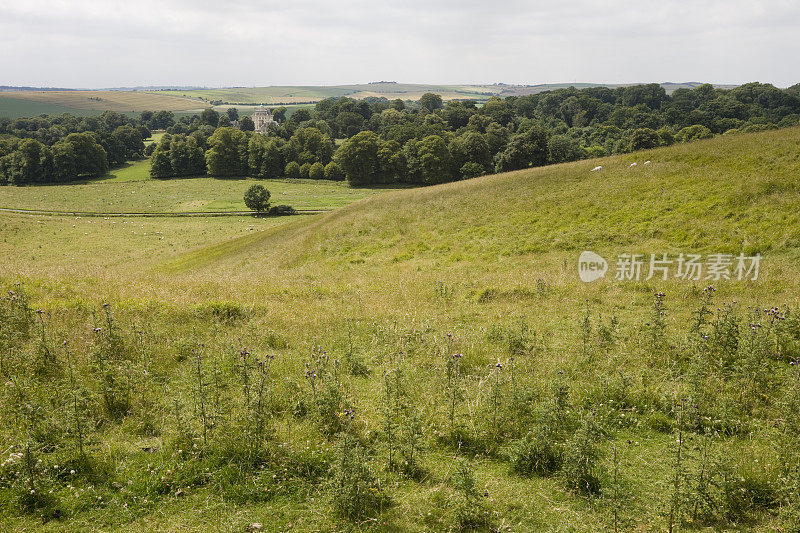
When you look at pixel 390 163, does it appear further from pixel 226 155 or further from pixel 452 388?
pixel 452 388

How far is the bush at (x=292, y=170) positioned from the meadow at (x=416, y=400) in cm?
10569

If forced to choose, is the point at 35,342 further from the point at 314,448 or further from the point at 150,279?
the point at 150,279

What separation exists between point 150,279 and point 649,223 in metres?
22.4

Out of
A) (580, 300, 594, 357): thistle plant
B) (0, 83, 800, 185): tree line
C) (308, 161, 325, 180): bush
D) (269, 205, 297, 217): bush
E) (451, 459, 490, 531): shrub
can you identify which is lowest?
(269, 205, 297, 217): bush

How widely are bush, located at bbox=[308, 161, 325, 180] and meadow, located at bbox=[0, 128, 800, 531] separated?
103371mm

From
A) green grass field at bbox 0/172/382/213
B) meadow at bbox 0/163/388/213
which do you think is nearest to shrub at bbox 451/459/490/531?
meadow at bbox 0/163/388/213

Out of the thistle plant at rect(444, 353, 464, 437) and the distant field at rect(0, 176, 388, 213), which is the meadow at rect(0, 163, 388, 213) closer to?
the distant field at rect(0, 176, 388, 213)

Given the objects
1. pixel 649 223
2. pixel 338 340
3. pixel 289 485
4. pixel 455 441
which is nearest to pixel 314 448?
pixel 289 485

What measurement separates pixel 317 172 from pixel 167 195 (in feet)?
121

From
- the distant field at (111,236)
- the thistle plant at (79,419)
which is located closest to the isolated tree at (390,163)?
the distant field at (111,236)

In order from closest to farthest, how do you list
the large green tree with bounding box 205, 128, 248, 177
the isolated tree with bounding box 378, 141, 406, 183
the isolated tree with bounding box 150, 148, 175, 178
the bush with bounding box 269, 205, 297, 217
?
1. the bush with bounding box 269, 205, 297, 217
2. the isolated tree with bounding box 378, 141, 406, 183
3. the large green tree with bounding box 205, 128, 248, 177
4. the isolated tree with bounding box 150, 148, 175, 178

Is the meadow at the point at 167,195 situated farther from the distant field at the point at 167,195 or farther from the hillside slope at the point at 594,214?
the hillside slope at the point at 594,214

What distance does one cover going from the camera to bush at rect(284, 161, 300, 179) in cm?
11825

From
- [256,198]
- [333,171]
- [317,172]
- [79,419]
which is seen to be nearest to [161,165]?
[317,172]
